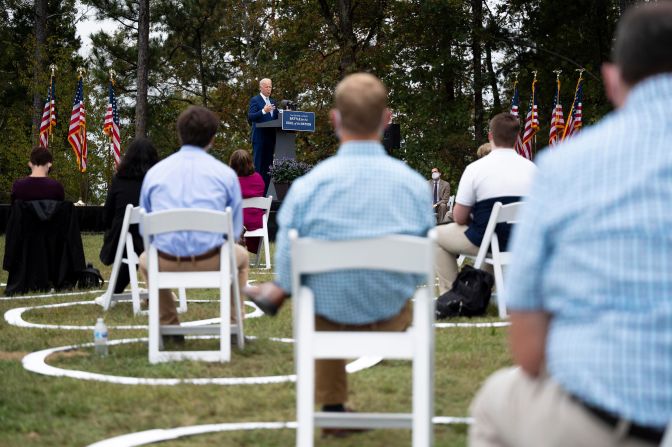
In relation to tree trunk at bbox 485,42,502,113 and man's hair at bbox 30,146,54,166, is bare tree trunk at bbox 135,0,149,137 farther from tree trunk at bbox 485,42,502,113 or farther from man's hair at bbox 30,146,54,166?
man's hair at bbox 30,146,54,166

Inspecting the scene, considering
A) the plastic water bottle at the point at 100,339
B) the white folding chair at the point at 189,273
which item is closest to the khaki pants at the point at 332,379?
the white folding chair at the point at 189,273

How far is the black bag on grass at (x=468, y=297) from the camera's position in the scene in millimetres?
9039

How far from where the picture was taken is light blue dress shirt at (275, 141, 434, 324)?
4.31 m

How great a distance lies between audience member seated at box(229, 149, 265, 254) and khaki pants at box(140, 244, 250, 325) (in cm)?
651

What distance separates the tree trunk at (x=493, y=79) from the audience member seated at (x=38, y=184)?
1178 inches

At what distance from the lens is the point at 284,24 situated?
140 ft

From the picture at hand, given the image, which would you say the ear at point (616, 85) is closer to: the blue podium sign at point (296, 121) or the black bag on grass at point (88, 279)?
the black bag on grass at point (88, 279)

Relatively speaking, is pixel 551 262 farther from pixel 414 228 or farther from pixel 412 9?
pixel 412 9

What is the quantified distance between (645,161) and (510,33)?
39250 mm

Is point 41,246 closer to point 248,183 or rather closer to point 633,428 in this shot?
point 248,183

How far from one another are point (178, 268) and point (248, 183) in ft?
24.4

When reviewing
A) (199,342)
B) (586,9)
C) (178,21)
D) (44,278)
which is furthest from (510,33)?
Answer: (199,342)

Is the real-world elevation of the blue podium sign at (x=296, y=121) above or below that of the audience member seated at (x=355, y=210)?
above

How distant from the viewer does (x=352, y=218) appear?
14.2 feet
